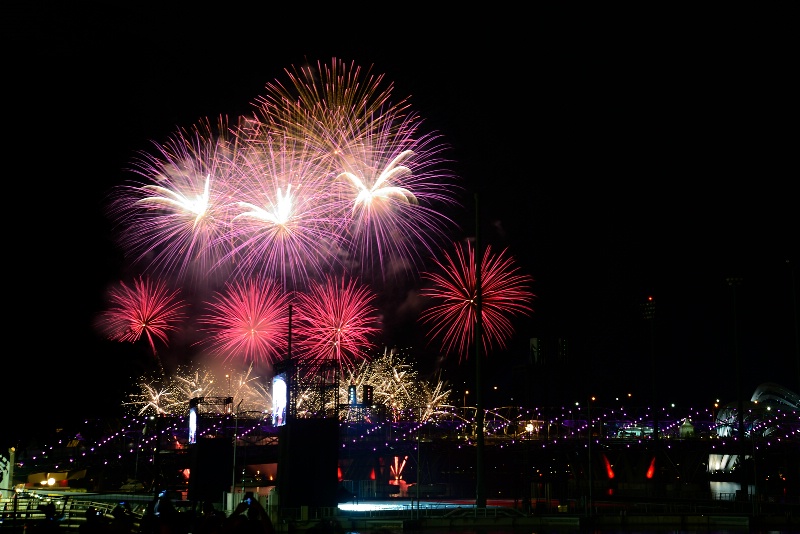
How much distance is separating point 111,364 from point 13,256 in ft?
19.7

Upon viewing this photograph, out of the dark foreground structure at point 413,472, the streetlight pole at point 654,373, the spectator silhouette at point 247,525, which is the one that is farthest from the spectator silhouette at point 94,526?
the streetlight pole at point 654,373

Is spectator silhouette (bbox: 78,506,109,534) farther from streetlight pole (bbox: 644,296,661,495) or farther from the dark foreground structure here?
streetlight pole (bbox: 644,296,661,495)

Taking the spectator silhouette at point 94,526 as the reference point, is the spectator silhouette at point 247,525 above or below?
above

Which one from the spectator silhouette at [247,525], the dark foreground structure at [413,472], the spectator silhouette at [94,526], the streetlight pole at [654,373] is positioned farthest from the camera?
the streetlight pole at [654,373]

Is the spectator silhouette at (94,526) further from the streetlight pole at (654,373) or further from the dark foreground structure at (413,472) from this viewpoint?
the streetlight pole at (654,373)

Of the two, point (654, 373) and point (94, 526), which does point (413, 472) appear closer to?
point (654, 373)

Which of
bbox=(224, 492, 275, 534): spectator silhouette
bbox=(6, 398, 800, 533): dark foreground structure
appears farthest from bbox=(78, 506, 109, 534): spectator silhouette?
bbox=(6, 398, 800, 533): dark foreground structure

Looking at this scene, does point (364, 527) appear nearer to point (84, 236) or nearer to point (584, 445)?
point (84, 236)

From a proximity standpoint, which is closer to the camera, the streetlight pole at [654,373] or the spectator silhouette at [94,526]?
Result: the spectator silhouette at [94,526]

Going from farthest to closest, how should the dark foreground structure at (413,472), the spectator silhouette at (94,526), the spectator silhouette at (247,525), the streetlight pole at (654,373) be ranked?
the streetlight pole at (654,373)
the dark foreground structure at (413,472)
the spectator silhouette at (94,526)
the spectator silhouette at (247,525)

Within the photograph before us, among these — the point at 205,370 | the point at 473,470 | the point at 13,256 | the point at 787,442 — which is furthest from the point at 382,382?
the point at 13,256

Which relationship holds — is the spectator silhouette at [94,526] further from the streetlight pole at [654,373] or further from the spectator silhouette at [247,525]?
the streetlight pole at [654,373]

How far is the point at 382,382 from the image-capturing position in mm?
73125

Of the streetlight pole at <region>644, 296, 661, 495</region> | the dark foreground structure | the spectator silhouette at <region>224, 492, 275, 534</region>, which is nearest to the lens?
the spectator silhouette at <region>224, 492, 275, 534</region>
